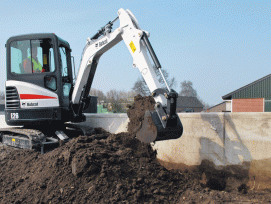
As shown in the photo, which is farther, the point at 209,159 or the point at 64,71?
the point at 64,71

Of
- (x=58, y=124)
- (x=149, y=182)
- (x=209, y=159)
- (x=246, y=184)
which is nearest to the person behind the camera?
(x=149, y=182)

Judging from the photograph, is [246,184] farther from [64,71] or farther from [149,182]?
[64,71]

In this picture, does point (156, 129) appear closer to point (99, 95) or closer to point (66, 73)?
point (66, 73)

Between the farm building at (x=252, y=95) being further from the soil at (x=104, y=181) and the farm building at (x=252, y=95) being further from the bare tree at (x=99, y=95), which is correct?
the soil at (x=104, y=181)

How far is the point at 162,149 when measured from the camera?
5.89m

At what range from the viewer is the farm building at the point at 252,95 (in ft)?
82.4

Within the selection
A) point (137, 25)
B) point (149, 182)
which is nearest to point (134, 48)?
point (137, 25)

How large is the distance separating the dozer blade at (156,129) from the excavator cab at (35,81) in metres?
2.80

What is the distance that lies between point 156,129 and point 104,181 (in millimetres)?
1149

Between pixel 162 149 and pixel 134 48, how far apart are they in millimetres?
2540

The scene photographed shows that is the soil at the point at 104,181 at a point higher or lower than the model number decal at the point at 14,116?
lower

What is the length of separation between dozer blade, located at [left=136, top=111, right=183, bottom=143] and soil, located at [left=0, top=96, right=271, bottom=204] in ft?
1.92

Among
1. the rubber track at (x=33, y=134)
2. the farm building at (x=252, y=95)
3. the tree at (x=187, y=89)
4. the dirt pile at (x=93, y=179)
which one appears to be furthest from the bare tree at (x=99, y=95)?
the tree at (x=187, y=89)

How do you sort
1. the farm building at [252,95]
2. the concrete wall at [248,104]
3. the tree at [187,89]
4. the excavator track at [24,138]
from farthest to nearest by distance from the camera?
the tree at [187,89] < the farm building at [252,95] < the concrete wall at [248,104] < the excavator track at [24,138]
